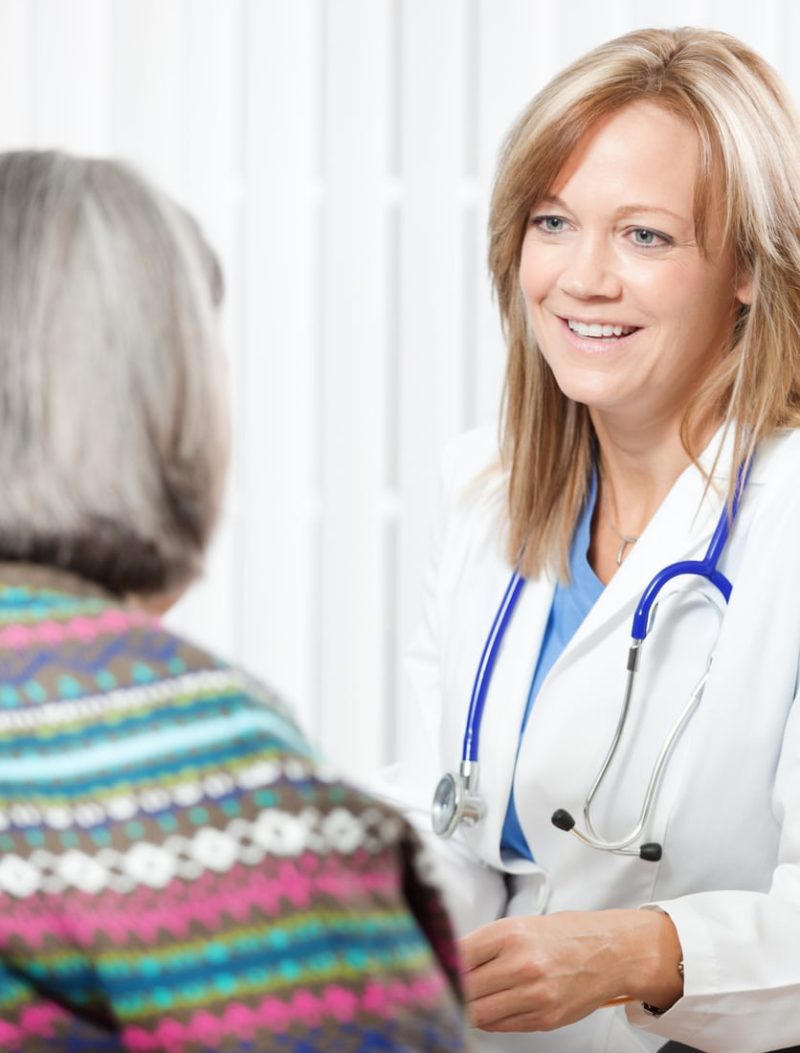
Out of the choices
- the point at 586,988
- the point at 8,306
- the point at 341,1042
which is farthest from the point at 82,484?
the point at 586,988

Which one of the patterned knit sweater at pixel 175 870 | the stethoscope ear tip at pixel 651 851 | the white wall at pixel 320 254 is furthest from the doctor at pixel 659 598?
the white wall at pixel 320 254

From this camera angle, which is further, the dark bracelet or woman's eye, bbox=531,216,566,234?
woman's eye, bbox=531,216,566,234

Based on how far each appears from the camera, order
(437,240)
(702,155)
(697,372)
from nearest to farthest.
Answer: (702,155) → (697,372) → (437,240)

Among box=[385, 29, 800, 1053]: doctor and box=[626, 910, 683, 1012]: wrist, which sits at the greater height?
box=[385, 29, 800, 1053]: doctor

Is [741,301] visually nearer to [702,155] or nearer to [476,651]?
[702,155]

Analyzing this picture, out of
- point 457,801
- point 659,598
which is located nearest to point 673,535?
point 659,598

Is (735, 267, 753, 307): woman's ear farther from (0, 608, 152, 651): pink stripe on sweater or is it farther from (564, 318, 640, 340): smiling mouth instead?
(0, 608, 152, 651): pink stripe on sweater

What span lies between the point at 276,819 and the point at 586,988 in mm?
541

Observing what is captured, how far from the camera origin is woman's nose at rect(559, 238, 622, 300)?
134 centimetres

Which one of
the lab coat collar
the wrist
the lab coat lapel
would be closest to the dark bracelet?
the wrist

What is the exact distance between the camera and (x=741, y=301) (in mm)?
1369

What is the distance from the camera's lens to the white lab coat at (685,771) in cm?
117

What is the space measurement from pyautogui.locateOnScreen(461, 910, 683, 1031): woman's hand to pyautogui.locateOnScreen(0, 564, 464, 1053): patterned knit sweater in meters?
0.42

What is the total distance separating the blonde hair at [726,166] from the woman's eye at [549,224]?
0.06ft
